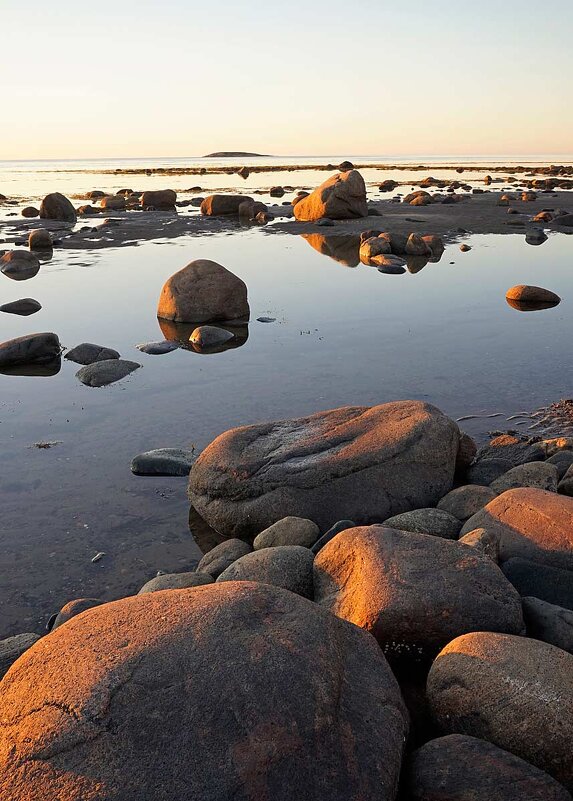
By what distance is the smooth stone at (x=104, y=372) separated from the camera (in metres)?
11.2

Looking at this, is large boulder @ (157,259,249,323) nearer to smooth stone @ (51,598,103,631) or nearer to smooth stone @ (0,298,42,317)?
smooth stone @ (0,298,42,317)

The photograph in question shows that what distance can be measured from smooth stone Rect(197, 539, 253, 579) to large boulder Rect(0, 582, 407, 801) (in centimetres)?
210

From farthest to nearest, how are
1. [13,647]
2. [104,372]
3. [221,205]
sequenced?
[221,205], [104,372], [13,647]

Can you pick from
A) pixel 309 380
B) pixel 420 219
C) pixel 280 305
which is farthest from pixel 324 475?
pixel 420 219

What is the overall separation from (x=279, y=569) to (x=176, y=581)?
0.84m

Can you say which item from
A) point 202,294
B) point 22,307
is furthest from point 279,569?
point 22,307

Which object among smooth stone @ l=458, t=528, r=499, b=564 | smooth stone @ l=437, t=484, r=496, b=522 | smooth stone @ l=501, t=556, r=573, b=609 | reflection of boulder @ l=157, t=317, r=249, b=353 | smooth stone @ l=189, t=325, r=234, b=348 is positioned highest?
smooth stone @ l=458, t=528, r=499, b=564

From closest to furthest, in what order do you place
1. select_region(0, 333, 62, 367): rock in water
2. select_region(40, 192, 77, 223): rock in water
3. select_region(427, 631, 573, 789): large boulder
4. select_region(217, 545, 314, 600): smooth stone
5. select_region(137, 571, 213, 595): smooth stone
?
select_region(427, 631, 573, 789): large boulder < select_region(217, 545, 314, 600): smooth stone < select_region(137, 571, 213, 595): smooth stone < select_region(0, 333, 62, 367): rock in water < select_region(40, 192, 77, 223): rock in water

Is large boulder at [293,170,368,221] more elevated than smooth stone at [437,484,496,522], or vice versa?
large boulder at [293,170,368,221]

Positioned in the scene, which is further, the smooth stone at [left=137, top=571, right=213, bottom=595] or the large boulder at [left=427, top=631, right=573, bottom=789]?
the smooth stone at [left=137, top=571, right=213, bottom=595]

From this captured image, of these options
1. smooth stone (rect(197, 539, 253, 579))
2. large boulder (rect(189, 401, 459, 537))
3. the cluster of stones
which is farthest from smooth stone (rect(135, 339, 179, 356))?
the cluster of stones

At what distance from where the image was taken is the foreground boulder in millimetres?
3105

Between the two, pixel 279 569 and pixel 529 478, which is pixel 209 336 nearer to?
pixel 529 478

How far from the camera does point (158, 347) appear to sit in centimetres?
1295
